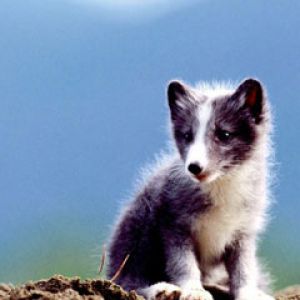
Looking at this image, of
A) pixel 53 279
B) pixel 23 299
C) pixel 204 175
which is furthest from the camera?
pixel 204 175

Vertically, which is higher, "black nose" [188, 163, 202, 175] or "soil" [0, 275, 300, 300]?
"black nose" [188, 163, 202, 175]

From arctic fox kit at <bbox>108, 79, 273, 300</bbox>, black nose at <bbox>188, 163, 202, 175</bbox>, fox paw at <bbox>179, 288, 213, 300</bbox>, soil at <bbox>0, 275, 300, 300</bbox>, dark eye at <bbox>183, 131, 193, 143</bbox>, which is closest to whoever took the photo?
soil at <bbox>0, 275, 300, 300</bbox>

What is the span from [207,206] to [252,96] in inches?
41.2

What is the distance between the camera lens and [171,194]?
638 cm

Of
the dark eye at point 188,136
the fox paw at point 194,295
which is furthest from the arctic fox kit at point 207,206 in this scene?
the fox paw at point 194,295

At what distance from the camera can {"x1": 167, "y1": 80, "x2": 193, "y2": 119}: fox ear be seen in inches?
255

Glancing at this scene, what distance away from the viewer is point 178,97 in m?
6.59

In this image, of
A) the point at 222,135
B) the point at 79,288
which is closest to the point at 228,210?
the point at 222,135

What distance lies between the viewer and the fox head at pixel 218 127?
19.3 ft

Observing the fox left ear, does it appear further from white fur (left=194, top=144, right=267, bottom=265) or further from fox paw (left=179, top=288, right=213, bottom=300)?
fox paw (left=179, top=288, right=213, bottom=300)

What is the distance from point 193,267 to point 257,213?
0.88 metres

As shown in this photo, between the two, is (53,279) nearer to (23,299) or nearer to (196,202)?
(23,299)

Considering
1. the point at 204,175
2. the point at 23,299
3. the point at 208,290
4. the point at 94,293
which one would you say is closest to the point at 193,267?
the point at 208,290

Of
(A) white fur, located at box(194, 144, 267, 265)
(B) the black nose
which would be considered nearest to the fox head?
(B) the black nose
